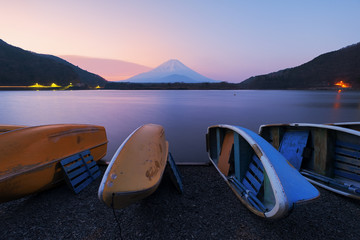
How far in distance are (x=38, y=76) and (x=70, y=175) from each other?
7328 inches

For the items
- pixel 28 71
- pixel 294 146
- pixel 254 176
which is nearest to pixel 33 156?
pixel 254 176

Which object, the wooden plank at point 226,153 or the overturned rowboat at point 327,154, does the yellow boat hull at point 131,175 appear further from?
the overturned rowboat at point 327,154

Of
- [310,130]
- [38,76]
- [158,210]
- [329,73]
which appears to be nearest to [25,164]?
[158,210]

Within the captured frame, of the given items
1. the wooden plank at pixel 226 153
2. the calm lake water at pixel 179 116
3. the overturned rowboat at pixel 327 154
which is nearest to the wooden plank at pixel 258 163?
the wooden plank at pixel 226 153

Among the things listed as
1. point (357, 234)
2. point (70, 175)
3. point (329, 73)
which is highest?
point (329, 73)

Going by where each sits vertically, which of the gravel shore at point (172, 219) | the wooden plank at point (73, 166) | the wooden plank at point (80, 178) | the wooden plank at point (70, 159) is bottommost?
the gravel shore at point (172, 219)

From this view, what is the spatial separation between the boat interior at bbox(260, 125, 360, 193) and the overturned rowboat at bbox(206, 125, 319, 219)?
1887 millimetres

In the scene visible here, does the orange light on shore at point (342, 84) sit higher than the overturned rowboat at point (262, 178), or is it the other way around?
the orange light on shore at point (342, 84)

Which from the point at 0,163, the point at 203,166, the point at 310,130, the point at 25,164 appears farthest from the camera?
the point at 203,166

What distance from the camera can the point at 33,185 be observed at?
162 inches

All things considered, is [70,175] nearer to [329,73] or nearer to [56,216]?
[56,216]

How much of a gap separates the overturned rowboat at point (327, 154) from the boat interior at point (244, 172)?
182 cm

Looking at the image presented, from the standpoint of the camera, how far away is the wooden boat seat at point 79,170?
471 centimetres

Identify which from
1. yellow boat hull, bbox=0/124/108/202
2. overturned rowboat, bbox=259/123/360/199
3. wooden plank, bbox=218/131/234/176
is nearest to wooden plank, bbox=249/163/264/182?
wooden plank, bbox=218/131/234/176
